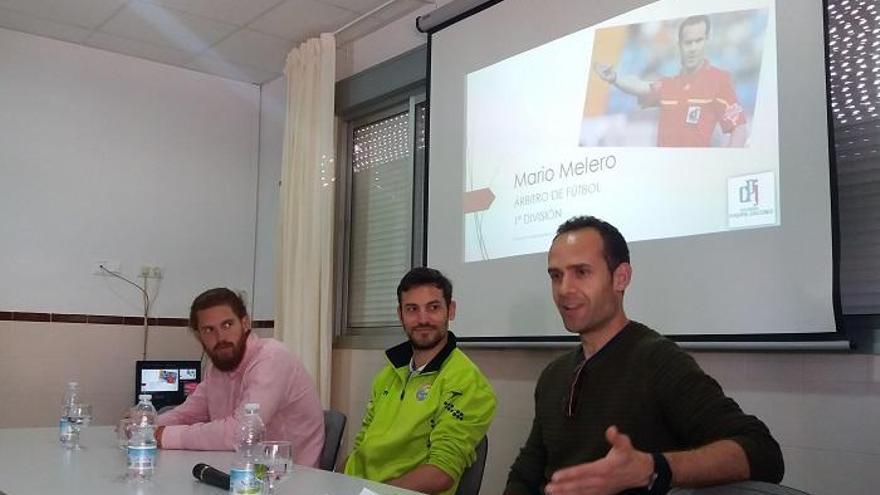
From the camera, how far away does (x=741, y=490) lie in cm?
144

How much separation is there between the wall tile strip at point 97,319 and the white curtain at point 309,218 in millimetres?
652

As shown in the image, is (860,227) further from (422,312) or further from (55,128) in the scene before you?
(55,128)

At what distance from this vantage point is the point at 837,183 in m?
2.33

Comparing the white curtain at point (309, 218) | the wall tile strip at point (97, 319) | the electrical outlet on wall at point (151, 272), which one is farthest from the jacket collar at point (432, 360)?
the electrical outlet on wall at point (151, 272)

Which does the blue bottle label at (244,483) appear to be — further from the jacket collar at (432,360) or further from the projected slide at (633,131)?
the projected slide at (633,131)

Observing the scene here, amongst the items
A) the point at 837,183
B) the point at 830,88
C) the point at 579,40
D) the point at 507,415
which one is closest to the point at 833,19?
the point at 830,88

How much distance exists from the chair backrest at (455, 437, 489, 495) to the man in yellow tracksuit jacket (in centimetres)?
3

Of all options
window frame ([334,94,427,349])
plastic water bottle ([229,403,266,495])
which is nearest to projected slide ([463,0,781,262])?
window frame ([334,94,427,349])

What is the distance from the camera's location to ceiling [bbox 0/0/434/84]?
166 inches

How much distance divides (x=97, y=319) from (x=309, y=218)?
4.70 feet

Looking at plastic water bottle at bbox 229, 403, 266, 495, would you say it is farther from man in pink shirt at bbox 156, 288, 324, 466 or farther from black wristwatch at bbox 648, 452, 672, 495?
black wristwatch at bbox 648, 452, 672, 495

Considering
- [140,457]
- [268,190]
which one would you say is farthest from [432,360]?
[268,190]

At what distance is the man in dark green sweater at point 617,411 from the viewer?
147 cm

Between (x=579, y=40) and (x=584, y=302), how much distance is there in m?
1.65
